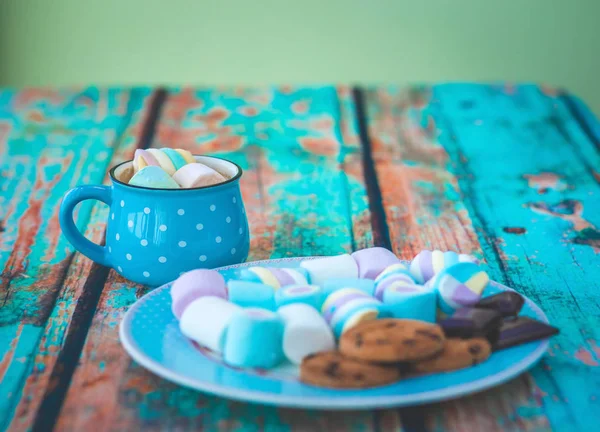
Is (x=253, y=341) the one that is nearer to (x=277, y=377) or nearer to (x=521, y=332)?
(x=277, y=377)

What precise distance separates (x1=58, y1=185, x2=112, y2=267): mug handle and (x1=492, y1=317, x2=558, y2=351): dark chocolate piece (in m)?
0.49

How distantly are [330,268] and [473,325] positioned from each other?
0.19 meters

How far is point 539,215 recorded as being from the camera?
1188 mm

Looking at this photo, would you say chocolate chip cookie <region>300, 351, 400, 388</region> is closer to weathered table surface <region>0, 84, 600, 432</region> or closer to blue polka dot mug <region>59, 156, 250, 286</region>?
weathered table surface <region>0, 84, 600, 432</region>

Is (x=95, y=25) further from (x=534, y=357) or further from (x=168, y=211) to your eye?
(x=534, y=357)

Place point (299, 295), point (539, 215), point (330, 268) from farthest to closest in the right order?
point (539, 215)
point (330, 268)
point (299, 295)

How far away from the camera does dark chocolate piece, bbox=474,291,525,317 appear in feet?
2.35

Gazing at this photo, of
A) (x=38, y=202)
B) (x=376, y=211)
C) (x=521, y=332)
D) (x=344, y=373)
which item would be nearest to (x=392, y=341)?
(x=344, y=373)

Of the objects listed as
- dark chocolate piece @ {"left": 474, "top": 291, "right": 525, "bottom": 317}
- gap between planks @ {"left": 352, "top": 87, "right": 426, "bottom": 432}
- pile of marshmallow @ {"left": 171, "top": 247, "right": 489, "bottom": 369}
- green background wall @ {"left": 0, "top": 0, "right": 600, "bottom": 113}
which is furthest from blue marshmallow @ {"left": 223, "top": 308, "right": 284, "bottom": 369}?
green background wall @ {"left": 0, "top": 0, "right": 600, "bottom": 113}

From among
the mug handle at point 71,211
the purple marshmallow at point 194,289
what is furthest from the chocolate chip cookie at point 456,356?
the mug handle at point 71,211

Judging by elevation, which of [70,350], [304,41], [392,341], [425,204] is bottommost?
[304,41]

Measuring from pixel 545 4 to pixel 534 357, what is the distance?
2410mm

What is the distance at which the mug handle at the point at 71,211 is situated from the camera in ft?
2.96

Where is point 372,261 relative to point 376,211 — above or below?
above
